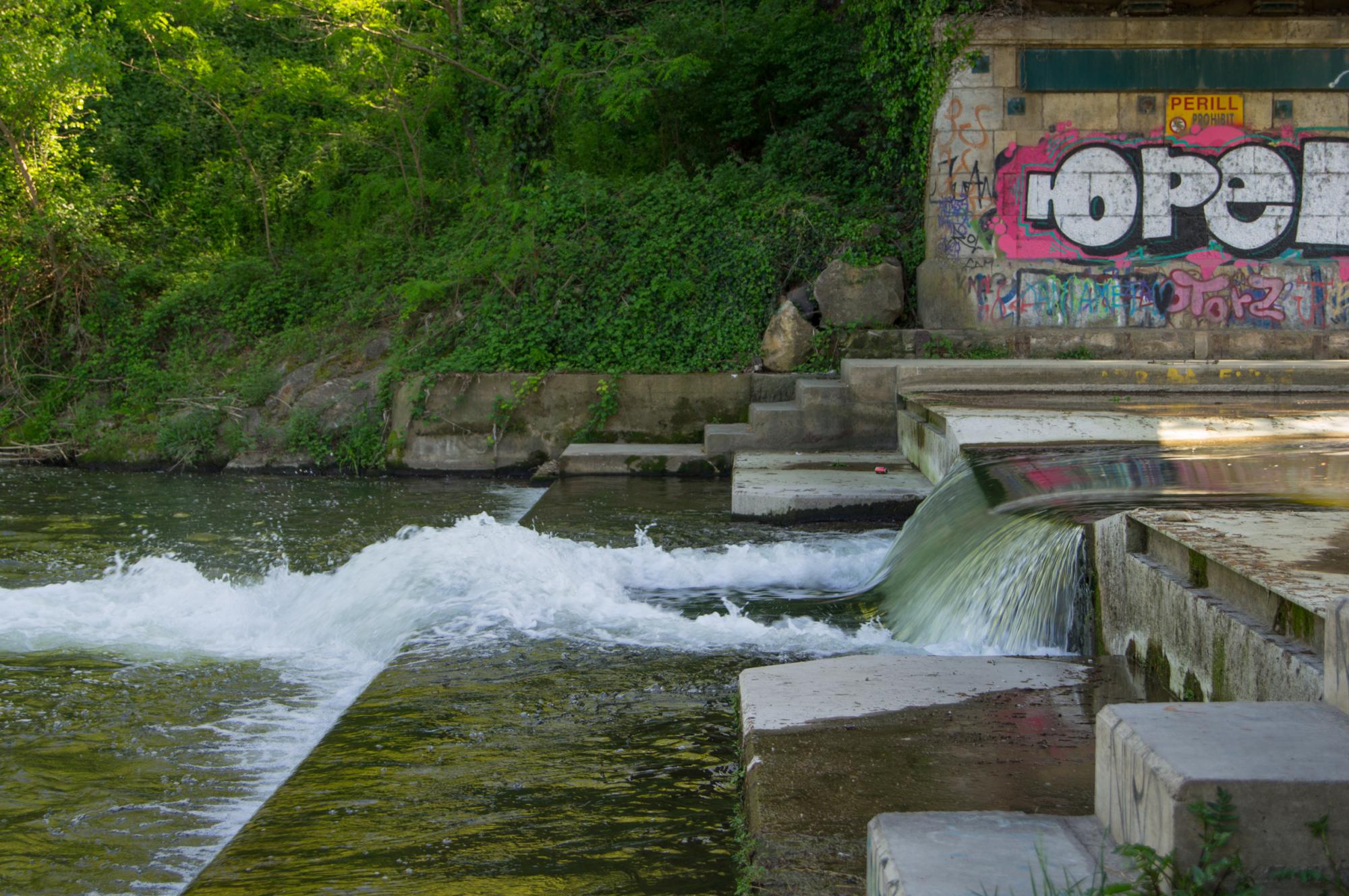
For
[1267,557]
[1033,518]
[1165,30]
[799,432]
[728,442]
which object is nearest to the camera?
[1267,557]

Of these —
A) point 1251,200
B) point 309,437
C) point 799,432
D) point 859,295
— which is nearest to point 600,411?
point 799,432

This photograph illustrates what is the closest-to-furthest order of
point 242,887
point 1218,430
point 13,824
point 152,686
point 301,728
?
point 242,887 → point 13,824 → point 301,728 → point 152,686 → point 1218,430

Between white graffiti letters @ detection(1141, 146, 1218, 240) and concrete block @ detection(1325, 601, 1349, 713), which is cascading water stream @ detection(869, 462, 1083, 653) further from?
white graffiti letters @ detection(1141, 146, 1218, 240)

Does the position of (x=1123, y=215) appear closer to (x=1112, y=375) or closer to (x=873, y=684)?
(x=1112, y=375)

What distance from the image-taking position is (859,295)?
43.2ft

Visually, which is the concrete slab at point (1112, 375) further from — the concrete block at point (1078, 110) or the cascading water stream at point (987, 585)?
the cascading water stream at point (987, 585)

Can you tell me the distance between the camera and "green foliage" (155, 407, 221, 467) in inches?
553

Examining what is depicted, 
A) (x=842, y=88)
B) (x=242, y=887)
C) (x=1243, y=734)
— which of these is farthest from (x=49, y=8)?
(x=1243, y=734)

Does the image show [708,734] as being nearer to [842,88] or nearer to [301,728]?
[301,728]

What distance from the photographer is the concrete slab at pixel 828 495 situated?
8812 mm

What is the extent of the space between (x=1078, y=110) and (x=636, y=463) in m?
6.22

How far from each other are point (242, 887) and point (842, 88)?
14886 mm

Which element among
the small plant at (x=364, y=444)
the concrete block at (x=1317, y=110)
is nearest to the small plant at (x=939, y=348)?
the concrete block at (x=1317, y=110)

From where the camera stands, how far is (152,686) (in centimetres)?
539
